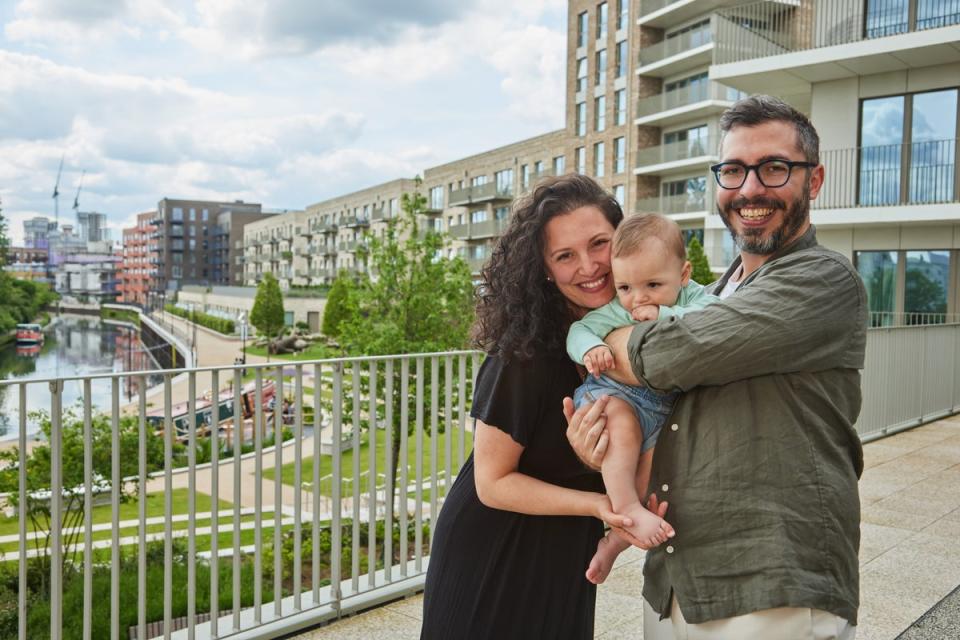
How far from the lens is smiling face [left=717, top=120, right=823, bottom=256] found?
1.54 m

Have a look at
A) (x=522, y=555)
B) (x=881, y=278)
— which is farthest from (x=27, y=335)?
(x=522, y=555)

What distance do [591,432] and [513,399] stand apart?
0.20 m

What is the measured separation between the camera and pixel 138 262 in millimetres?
153375

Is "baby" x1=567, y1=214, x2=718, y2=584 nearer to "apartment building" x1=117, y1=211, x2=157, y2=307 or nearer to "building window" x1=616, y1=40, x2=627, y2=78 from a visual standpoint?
"building window" x1=616, y1=40, x2=627, y2=78

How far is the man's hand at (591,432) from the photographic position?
58.4 inches

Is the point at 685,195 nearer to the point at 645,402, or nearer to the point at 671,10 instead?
the point at 671,10

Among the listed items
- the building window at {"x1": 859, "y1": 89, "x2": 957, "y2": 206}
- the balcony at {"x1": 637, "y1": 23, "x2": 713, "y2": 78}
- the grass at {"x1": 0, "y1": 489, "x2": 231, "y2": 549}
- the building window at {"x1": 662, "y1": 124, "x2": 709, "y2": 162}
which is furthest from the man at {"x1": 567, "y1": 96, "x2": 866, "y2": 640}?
the balcony at {"x1": 637, "y1": 23, "x2": 713, "y2": 78}

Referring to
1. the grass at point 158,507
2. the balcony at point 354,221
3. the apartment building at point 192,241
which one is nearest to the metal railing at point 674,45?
the grass at point 158,507

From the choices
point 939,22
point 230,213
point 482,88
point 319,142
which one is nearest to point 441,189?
point 482,88

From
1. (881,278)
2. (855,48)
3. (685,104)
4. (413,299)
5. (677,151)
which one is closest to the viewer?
(413,299)

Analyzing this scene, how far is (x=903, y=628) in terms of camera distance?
3.55 meters

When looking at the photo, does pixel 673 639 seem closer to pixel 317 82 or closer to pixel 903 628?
pixel 903 628

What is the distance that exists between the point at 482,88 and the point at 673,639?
93.2 meters

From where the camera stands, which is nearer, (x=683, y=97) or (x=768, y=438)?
(x=768, y=438)
